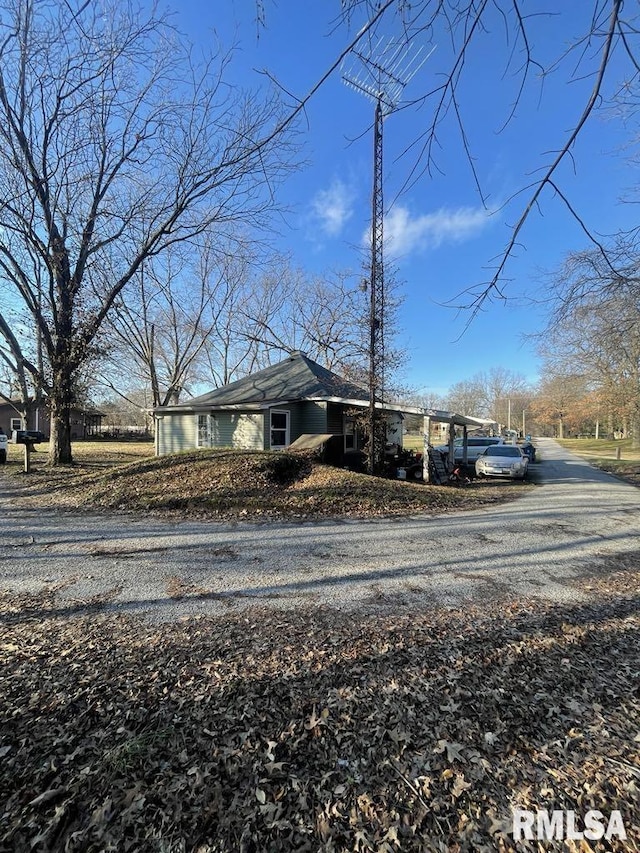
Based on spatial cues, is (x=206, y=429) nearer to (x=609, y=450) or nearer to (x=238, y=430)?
(x=238, y=430)

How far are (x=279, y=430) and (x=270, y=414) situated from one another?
77 centimetres

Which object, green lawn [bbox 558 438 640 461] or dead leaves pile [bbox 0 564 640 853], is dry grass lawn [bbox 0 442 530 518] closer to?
dead leaves pile [bbox 0 564 640 853]

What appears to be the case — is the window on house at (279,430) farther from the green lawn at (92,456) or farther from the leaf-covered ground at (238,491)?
the green lawn at (92,456)

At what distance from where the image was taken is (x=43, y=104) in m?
11.0

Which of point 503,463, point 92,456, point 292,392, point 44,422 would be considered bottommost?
point 503,463

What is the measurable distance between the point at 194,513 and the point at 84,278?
12.0 m

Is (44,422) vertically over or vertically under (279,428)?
over

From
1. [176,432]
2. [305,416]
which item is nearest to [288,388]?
[305,416]

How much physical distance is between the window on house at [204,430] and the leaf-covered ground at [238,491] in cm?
560

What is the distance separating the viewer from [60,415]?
547 inches

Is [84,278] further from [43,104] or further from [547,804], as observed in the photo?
[547,804]

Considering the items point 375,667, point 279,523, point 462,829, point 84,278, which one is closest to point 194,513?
point 279,523

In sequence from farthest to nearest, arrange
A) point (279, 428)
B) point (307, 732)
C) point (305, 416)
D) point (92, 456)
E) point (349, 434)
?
1. point (92, 456)
2. point (349, 434)
3. point (305, 416)
4. point (279, 428)
5. point (307, 732)

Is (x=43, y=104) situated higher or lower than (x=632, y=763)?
higher
